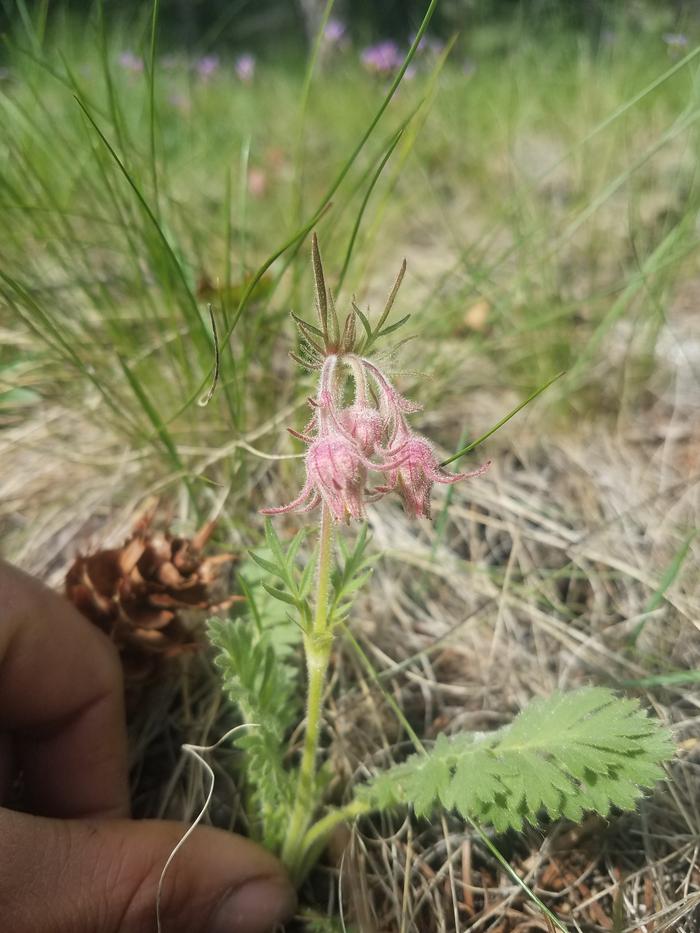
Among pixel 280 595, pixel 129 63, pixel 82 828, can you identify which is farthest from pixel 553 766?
pixel 129 63

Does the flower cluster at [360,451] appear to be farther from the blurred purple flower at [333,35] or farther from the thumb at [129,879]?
the blurred purple flower at [333,35]

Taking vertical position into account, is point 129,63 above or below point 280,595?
above

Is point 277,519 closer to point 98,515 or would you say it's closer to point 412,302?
point 98,515

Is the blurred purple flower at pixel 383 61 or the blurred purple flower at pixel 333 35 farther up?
the blurred purple flower at pixel 333 35

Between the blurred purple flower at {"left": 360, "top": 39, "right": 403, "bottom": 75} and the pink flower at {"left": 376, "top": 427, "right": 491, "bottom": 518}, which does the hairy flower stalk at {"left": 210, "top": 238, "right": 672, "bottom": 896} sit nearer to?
the pink flower at {"left": 376, "top": 427, "right": 491, "bottom": 518}

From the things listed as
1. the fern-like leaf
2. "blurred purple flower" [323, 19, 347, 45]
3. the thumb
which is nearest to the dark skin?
the thumb

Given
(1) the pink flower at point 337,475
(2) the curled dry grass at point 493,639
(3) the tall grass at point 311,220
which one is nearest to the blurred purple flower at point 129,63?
(3) the tall grass at point 311,220

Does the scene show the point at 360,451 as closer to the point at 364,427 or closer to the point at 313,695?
the point at 364,427
